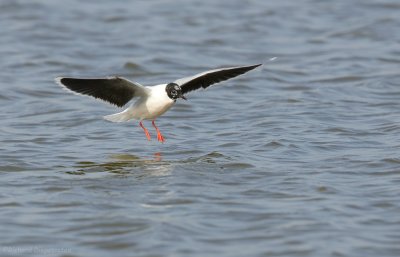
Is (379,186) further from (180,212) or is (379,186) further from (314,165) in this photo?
(180,212)

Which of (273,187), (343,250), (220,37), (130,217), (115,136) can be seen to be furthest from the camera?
(220,37)

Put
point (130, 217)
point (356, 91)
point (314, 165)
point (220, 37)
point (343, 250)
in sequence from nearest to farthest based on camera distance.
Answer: point (343, 250) < point (130, 217) < point (314, 165) < point (356, 91) < point (220, 37)

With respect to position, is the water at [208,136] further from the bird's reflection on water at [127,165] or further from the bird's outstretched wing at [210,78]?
the bird's outstretched wing at [210,78]

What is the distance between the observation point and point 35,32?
1922 cm

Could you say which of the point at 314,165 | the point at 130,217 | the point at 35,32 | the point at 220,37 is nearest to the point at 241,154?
the point at 314,165

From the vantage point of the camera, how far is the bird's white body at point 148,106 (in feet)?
36.2

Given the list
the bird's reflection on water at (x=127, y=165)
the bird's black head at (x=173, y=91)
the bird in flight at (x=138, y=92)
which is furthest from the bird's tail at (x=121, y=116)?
the bird's black head at (x=173, y=91)

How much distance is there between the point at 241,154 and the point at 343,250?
3.63m

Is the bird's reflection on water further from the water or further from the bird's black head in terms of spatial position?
the bird's black head

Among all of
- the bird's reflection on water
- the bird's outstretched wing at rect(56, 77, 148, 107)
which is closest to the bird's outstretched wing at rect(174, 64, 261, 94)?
the bird's outstretched wing at rect(56, 77, 148, 107)

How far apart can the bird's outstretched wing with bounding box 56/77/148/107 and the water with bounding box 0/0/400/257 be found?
2.33 ft

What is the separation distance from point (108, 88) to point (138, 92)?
43 centimetres

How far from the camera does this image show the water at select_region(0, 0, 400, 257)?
8.20 meters

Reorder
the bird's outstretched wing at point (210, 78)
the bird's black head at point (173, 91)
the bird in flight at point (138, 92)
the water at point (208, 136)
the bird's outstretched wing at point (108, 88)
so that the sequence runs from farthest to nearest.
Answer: the bird's outstretched wing at point (210, 78) < the bird's black head at point (173, 91) < the bird in flight at point (138, 92) < the bird's outstretched wing at point (108, 88) < the water at point (208, 136)
